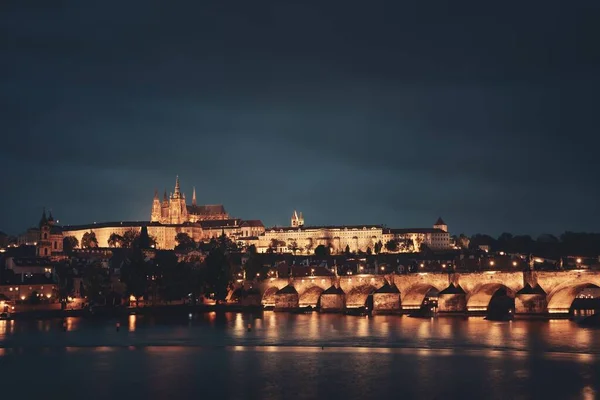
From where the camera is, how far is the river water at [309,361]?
141 ft

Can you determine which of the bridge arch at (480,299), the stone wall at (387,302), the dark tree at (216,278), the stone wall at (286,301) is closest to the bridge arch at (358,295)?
the stone wall at (387,302)

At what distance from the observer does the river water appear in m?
43.1

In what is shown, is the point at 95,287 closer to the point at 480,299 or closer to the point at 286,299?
the point at 286,299

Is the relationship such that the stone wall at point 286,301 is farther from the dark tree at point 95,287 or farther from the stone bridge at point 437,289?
the dark tree at point 95,287

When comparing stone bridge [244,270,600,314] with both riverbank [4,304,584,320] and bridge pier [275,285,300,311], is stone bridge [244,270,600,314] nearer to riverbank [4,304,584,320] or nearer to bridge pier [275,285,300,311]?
bridge pier [275,285,300,311]


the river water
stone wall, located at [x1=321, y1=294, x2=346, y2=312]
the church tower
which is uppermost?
the church tower

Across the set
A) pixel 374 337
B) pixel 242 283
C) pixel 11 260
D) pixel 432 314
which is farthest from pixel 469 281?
pixel 11 260

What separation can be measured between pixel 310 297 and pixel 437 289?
19957 millimetres

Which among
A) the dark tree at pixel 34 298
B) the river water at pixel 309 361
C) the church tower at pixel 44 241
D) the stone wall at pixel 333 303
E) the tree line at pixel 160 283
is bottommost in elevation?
the river water at pixel 309 361

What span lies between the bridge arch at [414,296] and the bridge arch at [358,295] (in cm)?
358

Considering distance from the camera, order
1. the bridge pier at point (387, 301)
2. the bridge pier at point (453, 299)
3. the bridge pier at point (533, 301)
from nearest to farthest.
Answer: the bridge pier at point (533, 301) < the bridge pier at point (453, 299) < the bridge pier at point (387, 301)

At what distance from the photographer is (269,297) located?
108938mm

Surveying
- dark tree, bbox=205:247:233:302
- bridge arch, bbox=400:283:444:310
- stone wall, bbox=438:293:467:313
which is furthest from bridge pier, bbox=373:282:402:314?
dark tree, bbox=205:247:233:302

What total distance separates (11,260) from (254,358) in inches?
2839
